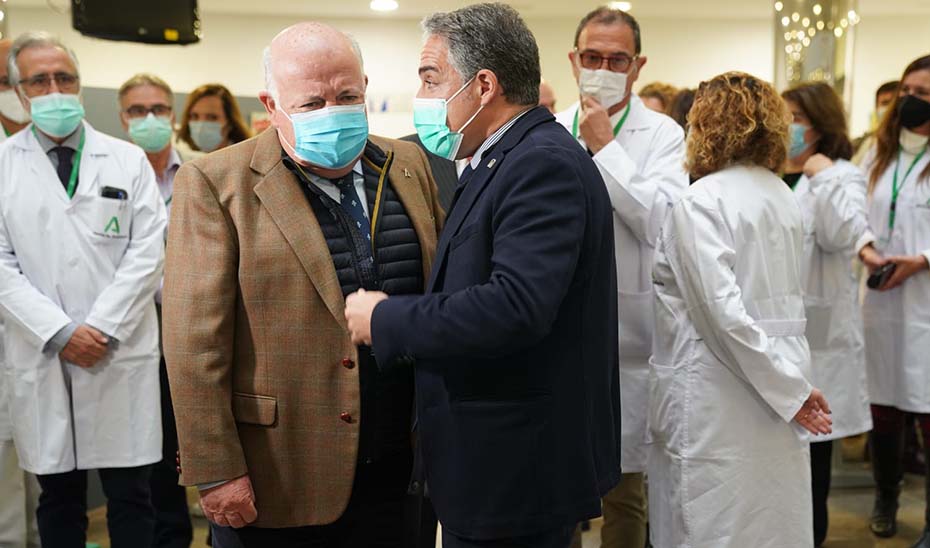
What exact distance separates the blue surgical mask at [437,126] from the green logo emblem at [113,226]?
4.80 feet

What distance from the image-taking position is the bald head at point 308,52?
177cm

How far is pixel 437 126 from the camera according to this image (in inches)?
67.6

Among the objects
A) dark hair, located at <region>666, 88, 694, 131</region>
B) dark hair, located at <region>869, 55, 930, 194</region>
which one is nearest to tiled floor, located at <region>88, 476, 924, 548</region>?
dark hair, located at <region>869, 55, 930, 194</region>

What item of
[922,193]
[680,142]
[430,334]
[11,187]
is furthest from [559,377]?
[922,193]

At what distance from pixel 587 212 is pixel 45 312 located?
189 cm

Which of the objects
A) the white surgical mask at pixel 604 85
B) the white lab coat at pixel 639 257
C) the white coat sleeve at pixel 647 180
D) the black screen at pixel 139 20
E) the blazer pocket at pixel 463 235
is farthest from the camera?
the black screen at pixel 139 20

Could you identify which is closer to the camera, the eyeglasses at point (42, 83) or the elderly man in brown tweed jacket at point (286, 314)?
the elderly man in brown tweed jacket at point (286, 314)

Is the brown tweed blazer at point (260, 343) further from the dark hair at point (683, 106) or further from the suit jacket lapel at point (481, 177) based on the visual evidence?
the dark hair at point (683, 106)

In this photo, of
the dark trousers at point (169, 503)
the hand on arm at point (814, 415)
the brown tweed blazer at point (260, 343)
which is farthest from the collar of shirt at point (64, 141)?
the hand on arm at point (814, 415)

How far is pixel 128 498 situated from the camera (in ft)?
9.29

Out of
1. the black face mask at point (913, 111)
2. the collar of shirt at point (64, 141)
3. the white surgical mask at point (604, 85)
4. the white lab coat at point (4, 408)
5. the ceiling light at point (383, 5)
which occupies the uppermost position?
the ceiling light at point (383, 5)

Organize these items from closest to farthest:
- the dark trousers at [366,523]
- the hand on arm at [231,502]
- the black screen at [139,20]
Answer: the hand on arm at [231,502]
the dark trousers at [366,523]
the black screen at [139,20]

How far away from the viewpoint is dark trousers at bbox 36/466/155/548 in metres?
2.77

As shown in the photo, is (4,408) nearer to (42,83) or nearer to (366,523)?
(42,83)
